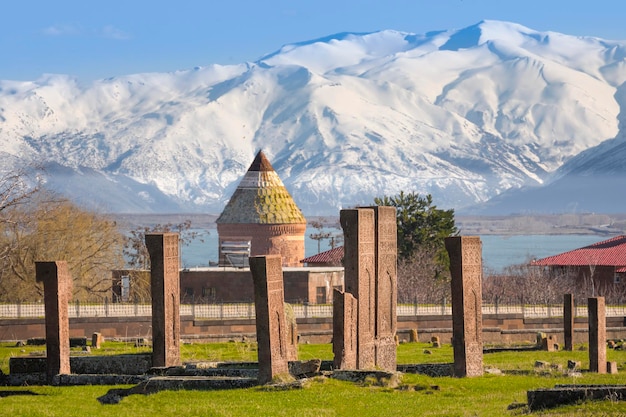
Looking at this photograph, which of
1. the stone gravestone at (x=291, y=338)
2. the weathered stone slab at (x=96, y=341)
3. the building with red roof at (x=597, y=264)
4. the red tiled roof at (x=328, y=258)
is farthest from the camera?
the building with red roof at (x=597, y=264)

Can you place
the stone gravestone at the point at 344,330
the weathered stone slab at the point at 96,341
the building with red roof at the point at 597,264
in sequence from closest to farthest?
the stone gravestone at the point at 344,330 → the weathered stone slab at the point at 96,341 → the building with red roof at the point at 597,264

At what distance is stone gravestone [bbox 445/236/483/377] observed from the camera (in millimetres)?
27125

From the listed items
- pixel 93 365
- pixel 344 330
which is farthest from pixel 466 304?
pixel 93 365

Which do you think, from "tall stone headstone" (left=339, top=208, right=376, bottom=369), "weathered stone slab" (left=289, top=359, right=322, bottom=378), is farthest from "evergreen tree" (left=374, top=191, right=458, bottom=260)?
"weathered stone slab" (left=289, top=359, right=322, bottom=378)

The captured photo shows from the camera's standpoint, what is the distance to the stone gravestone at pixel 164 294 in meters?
29.4

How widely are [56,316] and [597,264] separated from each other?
47407 millimetres

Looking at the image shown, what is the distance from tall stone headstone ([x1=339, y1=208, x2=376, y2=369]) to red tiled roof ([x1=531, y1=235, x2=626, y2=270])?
43.9 m

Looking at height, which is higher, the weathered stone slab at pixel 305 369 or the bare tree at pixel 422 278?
the bare tree at pixel 422 278

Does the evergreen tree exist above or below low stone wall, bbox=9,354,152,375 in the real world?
above

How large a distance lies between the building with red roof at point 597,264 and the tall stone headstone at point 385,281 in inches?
1596

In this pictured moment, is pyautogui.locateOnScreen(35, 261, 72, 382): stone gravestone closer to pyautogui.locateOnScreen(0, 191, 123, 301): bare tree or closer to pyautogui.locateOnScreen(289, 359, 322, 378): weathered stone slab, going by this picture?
pyautogui.locateOnScreen(289, 359, 322, 378): weathered stone slab

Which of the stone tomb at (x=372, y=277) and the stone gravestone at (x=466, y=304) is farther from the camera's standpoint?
the stone tomb at (x=372, y=277)

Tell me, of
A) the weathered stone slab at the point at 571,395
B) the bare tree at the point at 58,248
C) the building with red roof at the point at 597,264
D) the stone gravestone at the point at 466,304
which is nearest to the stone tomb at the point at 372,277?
the stone gravestone at the point at 466,304

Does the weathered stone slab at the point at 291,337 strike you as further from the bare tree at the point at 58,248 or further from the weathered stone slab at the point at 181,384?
the bare tree at the point at 58,248
